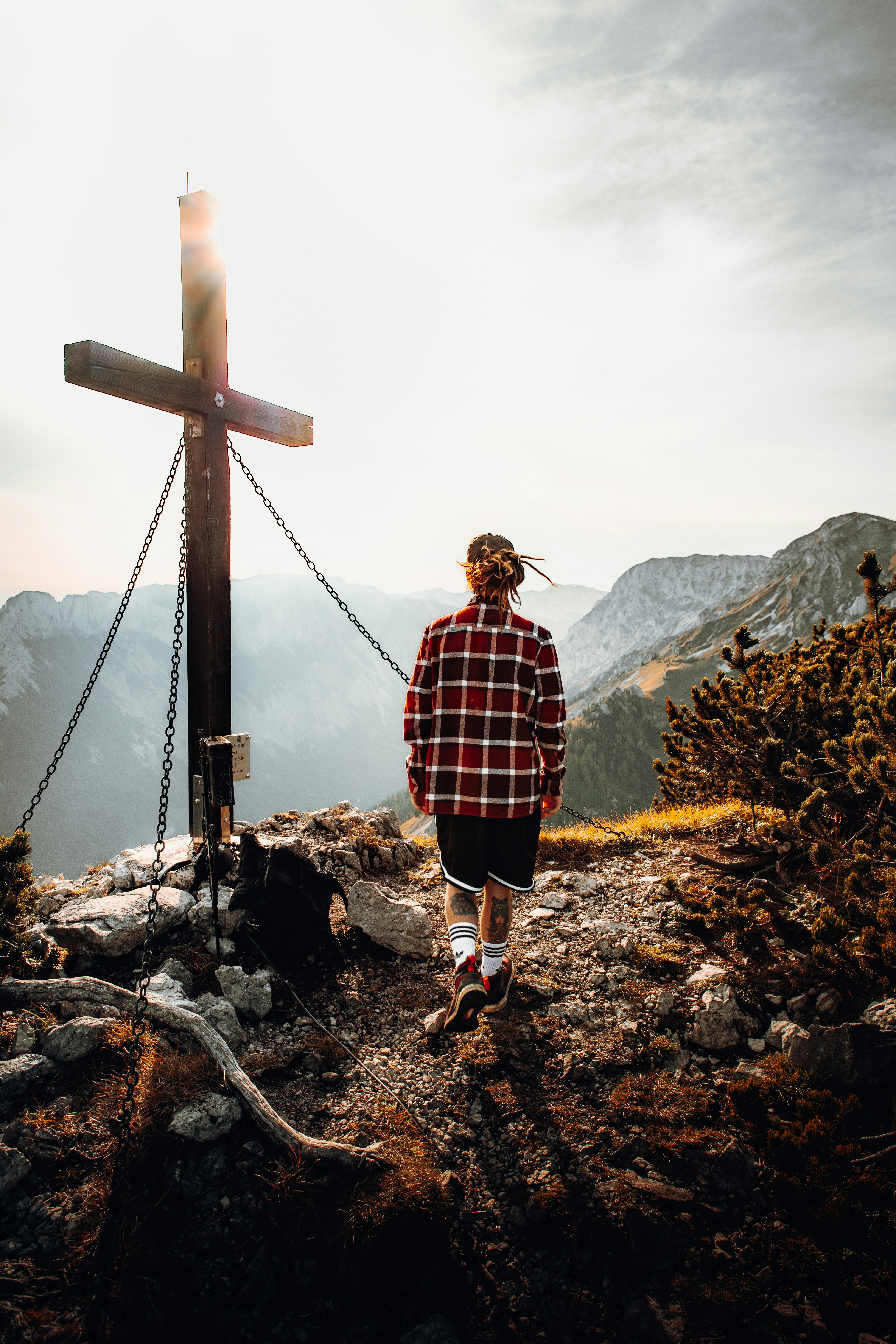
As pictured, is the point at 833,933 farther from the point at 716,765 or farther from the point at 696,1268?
the point at 716,765

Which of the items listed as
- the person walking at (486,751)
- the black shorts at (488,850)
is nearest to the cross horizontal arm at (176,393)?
the person walking at (486,751)

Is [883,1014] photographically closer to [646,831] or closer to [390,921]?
[390,921]

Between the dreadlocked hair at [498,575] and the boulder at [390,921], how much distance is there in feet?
8.80

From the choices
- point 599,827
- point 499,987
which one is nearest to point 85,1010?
point 499,987

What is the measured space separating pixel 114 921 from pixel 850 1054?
14.8 feet

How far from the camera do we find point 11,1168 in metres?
2.52

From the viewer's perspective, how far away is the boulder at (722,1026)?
11.2ft

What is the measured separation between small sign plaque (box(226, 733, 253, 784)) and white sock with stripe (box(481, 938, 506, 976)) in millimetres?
2534

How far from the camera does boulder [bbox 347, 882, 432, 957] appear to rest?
4.76m

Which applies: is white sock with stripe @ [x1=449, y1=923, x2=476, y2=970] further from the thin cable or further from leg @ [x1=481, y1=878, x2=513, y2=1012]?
the thin cable

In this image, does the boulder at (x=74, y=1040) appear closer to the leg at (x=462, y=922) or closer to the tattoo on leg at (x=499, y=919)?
the leg at (x=462, y=922)

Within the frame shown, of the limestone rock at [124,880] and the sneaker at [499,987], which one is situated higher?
the limestone rock at [124,880]

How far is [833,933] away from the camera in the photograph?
131 inches

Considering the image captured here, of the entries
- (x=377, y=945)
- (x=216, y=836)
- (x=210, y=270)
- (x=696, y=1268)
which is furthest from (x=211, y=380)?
(x=696, y=1268)
